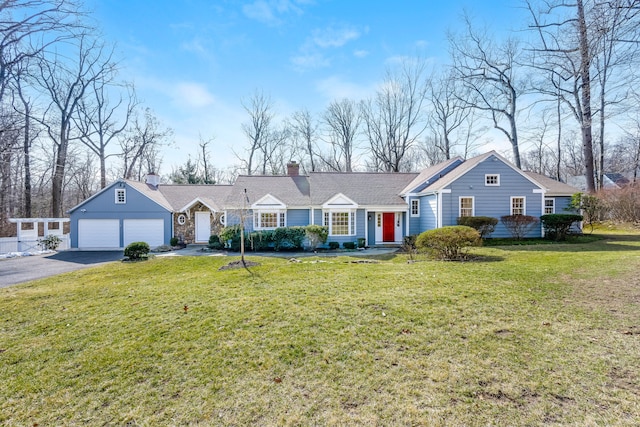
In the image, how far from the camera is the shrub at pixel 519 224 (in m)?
15.9

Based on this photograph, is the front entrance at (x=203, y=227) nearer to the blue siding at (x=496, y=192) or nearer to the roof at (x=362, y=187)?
the roof at (x=362, y=187)

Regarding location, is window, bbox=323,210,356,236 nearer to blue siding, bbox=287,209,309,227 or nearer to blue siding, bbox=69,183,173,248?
blue siding, bbox=287,209,309,227

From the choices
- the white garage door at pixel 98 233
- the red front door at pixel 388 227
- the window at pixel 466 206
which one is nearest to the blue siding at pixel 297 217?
the red front door at pixel 388 227

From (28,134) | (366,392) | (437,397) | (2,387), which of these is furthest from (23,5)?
(28,134)

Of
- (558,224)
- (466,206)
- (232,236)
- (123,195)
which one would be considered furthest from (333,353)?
(123,195)

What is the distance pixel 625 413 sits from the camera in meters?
2.78

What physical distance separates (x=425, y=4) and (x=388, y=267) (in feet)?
29.7

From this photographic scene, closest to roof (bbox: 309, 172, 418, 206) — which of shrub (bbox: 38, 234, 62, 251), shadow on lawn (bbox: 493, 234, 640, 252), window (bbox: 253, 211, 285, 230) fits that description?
window (bbox: 253, 211, 285, 230)

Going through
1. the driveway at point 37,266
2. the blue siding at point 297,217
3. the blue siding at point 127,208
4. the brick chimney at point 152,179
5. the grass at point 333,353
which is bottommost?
the driveway at point 37,266

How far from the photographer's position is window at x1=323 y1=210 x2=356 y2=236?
1728cm

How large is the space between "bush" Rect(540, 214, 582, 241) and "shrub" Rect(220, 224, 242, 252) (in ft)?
53.6

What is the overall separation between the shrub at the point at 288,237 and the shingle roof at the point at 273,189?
6.76ft

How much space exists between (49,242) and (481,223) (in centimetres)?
2464

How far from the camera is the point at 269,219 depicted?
17516mm
